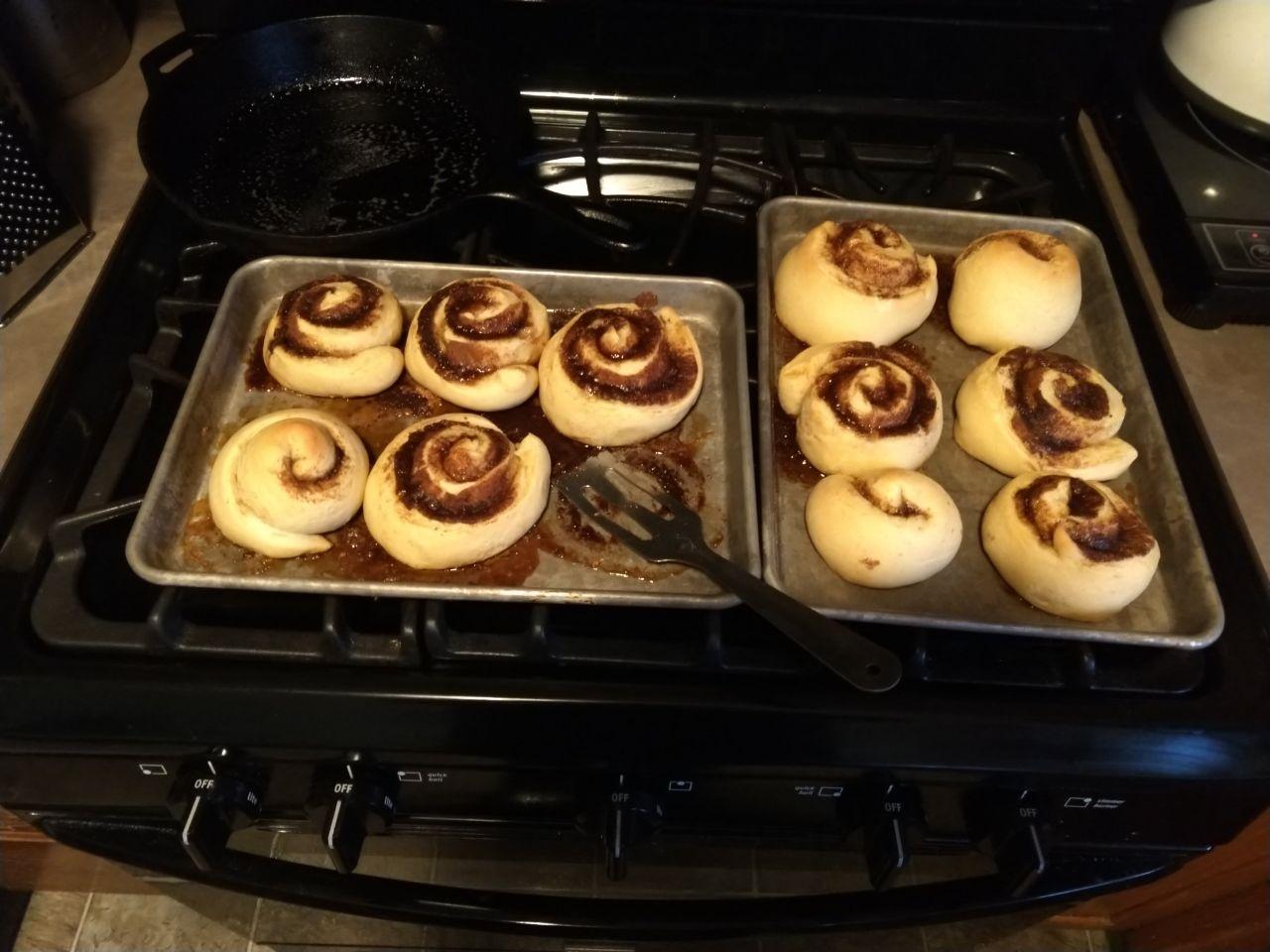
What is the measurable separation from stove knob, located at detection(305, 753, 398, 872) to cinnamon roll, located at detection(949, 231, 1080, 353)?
837mm

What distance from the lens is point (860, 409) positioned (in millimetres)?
952

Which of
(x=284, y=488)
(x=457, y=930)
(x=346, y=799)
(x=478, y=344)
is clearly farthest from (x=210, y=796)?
(x=457, y=930)

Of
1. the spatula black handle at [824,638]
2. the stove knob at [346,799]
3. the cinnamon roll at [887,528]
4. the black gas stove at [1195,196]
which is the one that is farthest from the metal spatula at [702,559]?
the black gas stove at [1195,196]

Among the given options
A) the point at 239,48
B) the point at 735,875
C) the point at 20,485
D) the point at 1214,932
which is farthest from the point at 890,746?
the point at 239,48

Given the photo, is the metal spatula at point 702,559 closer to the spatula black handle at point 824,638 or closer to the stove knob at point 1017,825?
the spatula black handle at point 824,638

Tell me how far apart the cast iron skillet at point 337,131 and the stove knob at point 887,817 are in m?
0.66

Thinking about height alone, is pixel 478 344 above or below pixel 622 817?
above

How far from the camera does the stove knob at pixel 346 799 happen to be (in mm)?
817

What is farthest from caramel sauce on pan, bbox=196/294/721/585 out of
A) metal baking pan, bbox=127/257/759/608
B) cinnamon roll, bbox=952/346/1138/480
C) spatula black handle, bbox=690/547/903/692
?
cinnamon roll, bbox=952/346/1138/480

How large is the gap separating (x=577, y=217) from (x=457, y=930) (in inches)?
39.7

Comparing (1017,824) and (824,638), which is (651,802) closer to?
(824,638)

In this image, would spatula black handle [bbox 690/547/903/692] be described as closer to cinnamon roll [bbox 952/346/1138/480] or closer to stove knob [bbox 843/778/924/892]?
stove knob [bbox 843/778/924/892]

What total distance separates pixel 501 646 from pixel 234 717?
0.24 m

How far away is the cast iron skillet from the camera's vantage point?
1084 mm
